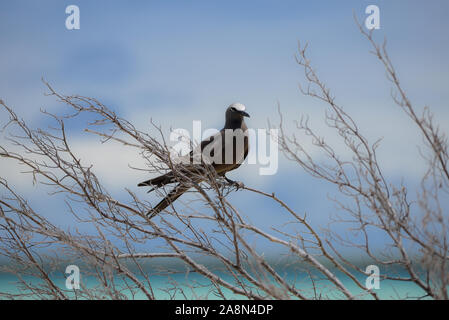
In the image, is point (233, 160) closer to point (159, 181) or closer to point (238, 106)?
point (238, 106)

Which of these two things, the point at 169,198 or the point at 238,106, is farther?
the point at 238,106

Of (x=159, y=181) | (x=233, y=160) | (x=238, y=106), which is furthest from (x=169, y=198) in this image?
(x=238, y=106)

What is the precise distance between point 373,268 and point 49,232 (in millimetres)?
1852

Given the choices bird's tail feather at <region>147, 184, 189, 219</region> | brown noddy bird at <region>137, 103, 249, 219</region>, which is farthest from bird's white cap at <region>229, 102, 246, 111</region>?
bird's tail feather at <region>147, 184, 189, 219</region>

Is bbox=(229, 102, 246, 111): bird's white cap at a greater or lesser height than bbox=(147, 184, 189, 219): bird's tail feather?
greater

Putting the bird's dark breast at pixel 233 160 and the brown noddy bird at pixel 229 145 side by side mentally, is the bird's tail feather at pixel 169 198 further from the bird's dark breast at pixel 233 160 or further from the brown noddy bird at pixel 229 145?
the bird's dark breast at pixel 233 160

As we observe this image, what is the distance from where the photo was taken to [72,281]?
8.80ft

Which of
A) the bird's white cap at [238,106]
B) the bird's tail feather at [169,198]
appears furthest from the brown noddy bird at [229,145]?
the bird's tail feather at [169,198]

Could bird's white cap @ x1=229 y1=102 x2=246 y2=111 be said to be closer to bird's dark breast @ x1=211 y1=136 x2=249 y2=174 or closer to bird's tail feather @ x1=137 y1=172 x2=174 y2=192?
bird's dark breast @ x1=211 y1=136 x2=249 y2=174

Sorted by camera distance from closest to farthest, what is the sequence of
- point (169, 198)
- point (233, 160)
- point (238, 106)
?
point (169, 198), point (233, 160), point (238, 106)

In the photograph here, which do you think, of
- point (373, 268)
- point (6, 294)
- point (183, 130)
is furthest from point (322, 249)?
point (6, 294)

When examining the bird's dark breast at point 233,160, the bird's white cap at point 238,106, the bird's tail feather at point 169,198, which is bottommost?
the bird's tail feather at point 169,198
